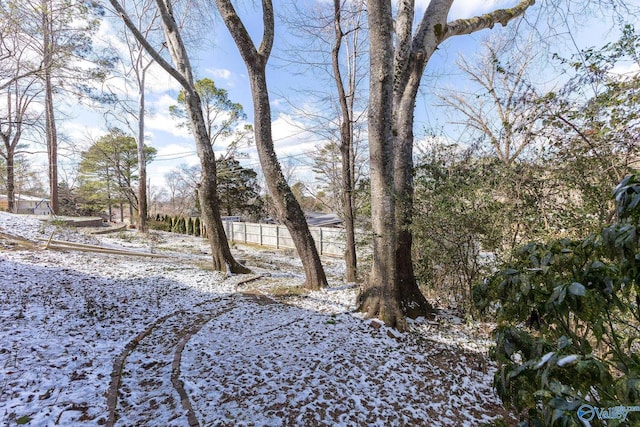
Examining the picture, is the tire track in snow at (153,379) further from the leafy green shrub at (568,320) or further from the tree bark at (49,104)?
the tree bark at (49,104)

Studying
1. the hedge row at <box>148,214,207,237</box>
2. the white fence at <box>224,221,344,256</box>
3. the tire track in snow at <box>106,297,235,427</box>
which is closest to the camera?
the tire track in snow at <box>106,297,235,427</box>

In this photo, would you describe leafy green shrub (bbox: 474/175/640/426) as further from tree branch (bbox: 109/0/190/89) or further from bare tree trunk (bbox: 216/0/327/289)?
tree branch (bbox: 109/0/190/89)

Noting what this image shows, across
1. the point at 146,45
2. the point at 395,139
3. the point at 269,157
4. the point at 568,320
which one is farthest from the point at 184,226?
the point at 568,320

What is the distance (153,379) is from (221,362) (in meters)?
0.54

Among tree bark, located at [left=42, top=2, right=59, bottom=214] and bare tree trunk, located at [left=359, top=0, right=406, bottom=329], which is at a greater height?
tree bark, located at [left=42, top=2, right=59, bottom=214]

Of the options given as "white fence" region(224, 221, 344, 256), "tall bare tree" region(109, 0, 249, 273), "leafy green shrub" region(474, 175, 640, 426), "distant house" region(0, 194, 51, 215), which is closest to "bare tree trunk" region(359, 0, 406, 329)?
"leafy green shrub" region(474, 175, 640, 426)

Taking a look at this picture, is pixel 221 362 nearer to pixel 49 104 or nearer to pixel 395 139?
pixel 395 139

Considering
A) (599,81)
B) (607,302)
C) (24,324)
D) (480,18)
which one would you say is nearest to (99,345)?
(24,324)

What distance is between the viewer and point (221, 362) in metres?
2.59

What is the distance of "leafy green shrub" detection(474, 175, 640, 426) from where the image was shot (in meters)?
0.70

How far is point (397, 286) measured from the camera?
3.27 meters

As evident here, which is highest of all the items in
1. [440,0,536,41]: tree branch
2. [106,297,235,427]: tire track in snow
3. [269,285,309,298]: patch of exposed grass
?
[440,0,536,41]: tree branch

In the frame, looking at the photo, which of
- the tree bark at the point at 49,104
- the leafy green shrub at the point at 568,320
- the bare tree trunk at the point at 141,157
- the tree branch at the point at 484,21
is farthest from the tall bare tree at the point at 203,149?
the bare tree trunk at the point at 141,157

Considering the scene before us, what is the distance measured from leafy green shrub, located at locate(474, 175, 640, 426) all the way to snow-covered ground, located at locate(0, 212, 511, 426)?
1404mm
